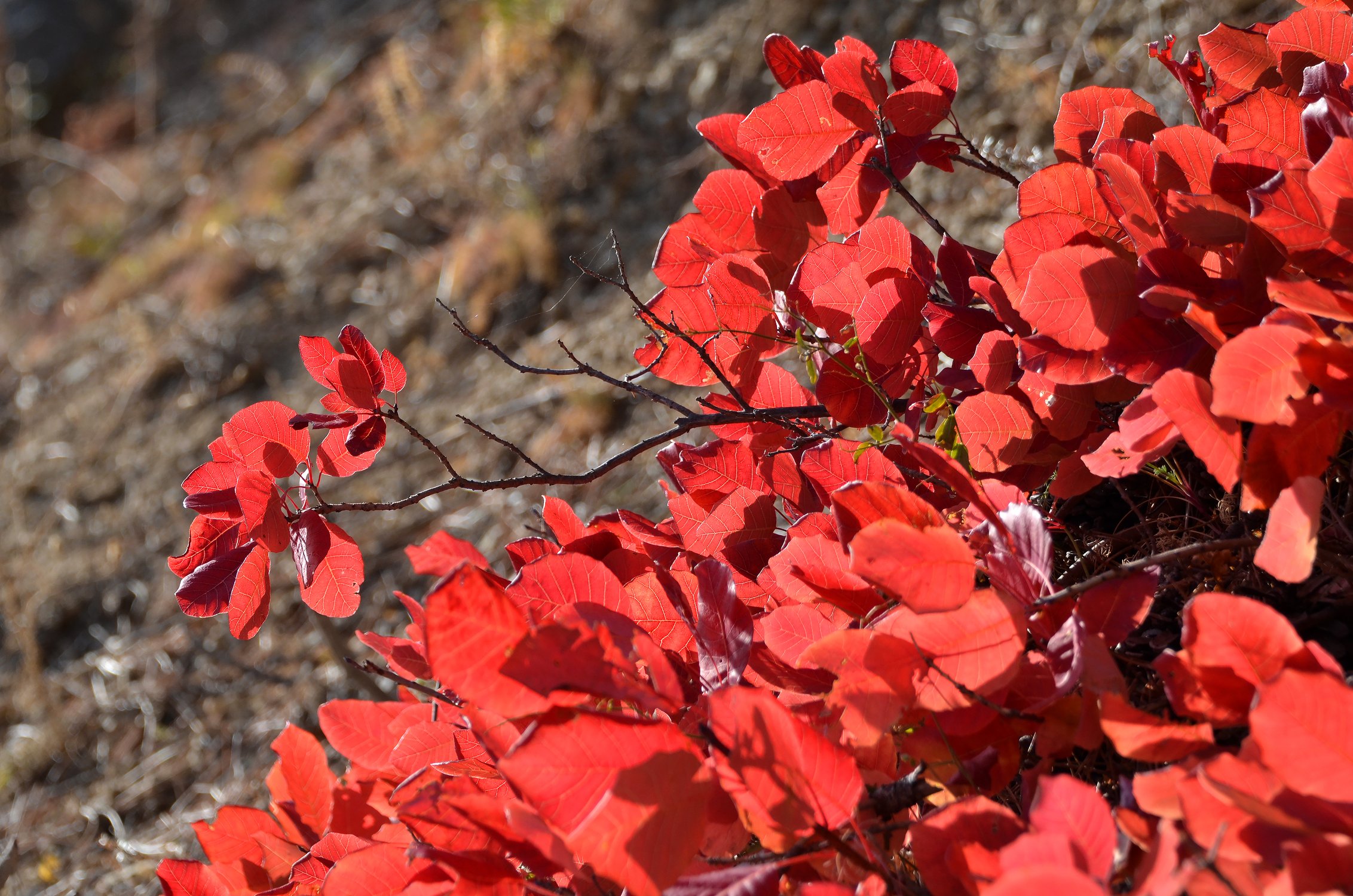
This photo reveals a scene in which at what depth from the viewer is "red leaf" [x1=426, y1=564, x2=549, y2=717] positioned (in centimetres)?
49

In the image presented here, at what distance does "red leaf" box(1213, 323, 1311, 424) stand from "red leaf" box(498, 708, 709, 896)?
32cm

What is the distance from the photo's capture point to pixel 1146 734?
48cm

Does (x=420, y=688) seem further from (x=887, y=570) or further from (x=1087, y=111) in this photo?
(x=1087, y=111)

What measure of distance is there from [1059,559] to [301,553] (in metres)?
0.60

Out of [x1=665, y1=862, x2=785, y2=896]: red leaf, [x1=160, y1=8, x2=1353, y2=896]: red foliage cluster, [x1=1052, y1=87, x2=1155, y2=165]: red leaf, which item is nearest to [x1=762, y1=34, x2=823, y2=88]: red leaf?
[x1=160, y1=8, x2=1353, y2=896]: red foliage cluster

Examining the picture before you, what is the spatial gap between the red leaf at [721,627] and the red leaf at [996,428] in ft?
0.71

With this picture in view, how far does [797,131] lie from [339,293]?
3.41 metres

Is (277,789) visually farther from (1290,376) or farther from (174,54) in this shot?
(174,54)

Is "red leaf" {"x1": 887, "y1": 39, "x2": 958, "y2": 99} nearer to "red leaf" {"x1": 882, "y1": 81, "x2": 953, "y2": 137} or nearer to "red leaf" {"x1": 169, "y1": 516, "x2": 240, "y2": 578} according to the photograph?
"red leaf" {"x1": 882, "y1": 81, "x2": 953, "y2": 137}

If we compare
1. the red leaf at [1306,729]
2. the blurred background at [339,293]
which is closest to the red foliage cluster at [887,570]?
the red leaf at [1306,729]

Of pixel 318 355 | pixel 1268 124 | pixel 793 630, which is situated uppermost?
pixel 318 355

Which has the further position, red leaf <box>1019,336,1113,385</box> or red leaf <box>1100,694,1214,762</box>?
red leaf <box>1019,336,1113,385</box>

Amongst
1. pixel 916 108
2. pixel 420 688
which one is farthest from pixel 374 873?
pixel 916 108

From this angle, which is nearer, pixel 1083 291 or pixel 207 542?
pixel 1083 291
